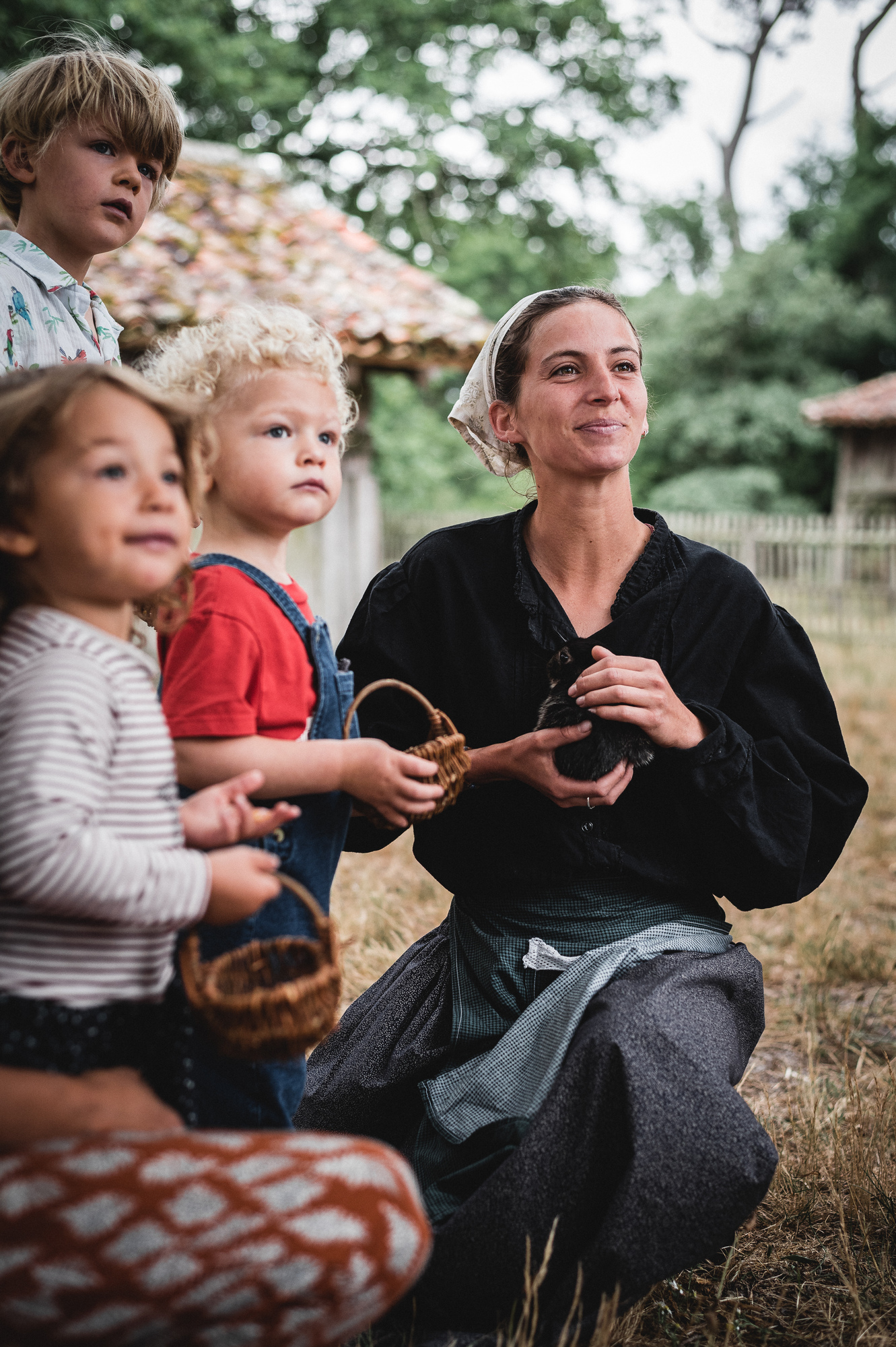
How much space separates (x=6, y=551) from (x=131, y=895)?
45cm

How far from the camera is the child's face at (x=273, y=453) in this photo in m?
1.63

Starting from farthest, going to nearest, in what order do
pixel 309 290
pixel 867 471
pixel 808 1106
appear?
pixel 867 471 < pixel 309 290 < pixel 808 1106

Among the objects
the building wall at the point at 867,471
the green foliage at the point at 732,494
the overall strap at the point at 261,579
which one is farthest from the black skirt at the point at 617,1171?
the green foliage at the point at 732,494

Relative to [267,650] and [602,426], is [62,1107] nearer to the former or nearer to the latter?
[267,650]

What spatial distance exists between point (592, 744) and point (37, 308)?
1.41 metres

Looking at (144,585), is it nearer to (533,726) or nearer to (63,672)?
(63,672)

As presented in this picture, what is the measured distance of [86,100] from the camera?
6.68ft

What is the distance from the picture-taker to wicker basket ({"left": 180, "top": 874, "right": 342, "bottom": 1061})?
1.26 metres

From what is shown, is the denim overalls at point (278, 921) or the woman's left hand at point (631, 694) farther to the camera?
the woman's left hand at point (631, 694)

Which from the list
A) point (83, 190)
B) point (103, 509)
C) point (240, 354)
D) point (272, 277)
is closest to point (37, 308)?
point (83, 190)

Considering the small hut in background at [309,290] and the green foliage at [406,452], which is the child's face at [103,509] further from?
the green foliage at [406,452]

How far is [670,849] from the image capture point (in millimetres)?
2219

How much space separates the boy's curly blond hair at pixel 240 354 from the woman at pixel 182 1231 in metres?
1.01

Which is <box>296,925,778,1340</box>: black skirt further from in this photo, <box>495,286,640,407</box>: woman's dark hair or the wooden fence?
the wooden fence
